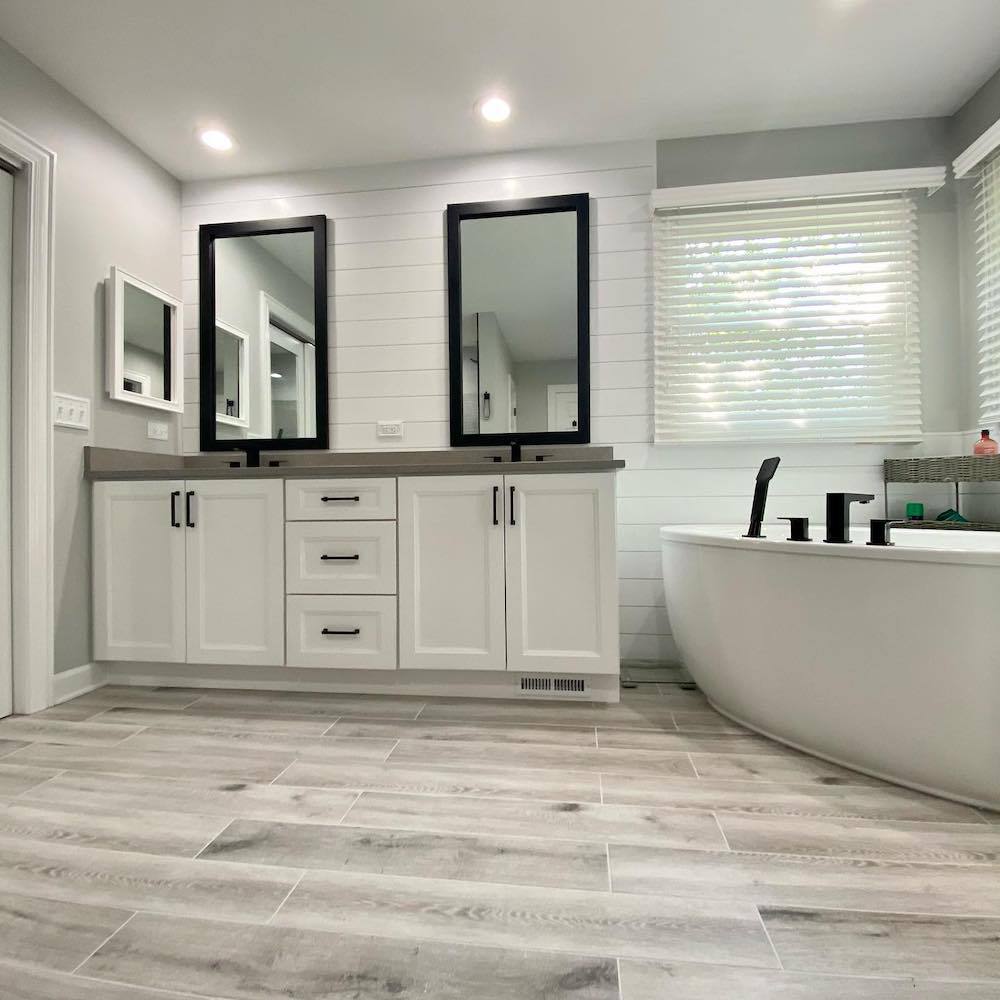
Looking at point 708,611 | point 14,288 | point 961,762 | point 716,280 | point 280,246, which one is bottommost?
point 961,762

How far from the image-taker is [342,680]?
2.32m

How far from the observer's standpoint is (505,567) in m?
2.14

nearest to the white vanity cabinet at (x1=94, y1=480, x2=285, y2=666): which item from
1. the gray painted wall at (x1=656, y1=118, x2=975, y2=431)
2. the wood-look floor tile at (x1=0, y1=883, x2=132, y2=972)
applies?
the wood-look floor tile at (x1=0, y1=883, x2=132, y2=972)

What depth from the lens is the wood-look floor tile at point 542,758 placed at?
5.32ft

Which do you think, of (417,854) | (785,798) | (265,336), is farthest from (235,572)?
Answer: (785,798)

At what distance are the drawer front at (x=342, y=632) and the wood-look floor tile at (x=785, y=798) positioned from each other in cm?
100

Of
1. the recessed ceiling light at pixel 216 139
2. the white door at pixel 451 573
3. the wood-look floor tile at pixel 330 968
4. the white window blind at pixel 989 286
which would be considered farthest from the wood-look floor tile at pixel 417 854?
the recessed ceiling light at pixel 216 139

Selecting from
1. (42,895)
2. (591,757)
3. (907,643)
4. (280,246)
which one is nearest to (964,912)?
(907,643)

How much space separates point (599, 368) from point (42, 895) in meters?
2.47

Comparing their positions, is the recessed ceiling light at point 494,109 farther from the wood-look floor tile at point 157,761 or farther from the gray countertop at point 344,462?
the wood-look floor tile at point 157,761

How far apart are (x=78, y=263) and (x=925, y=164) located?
3577mm

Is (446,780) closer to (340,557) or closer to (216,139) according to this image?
(340,557)

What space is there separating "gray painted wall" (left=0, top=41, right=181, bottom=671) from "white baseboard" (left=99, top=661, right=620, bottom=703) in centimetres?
25

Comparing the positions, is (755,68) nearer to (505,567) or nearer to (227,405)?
(505,567)
